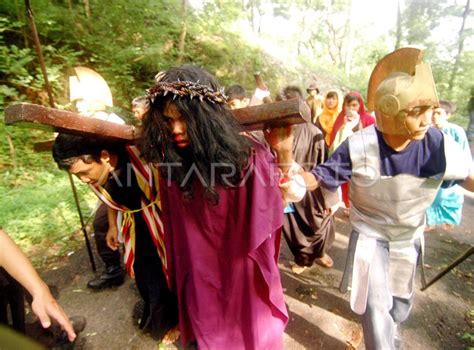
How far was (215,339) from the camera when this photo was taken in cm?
183

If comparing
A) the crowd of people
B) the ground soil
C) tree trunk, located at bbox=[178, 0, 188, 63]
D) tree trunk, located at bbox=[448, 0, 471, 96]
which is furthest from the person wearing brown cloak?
tree trunk, located at bbox=[448, 0, 471, 96]

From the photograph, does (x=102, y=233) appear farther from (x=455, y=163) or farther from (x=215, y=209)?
(x=455, y=163)

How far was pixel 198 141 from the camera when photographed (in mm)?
1470

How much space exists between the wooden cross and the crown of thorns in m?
0.17

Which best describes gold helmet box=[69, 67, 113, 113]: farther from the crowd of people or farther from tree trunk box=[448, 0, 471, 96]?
tree trunk box=[448, 0, 471, 96]

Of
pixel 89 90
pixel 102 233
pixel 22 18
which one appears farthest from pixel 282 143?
pixel 22 18

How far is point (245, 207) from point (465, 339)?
2460 millimetres

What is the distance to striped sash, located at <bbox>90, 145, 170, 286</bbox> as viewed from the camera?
1.97 m

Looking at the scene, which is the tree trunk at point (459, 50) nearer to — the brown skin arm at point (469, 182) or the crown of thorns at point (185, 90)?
the brown skin arm at point (469, 182)

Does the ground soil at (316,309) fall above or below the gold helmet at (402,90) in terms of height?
below

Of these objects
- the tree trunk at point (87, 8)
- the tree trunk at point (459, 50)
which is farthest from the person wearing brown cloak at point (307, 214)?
the tree trunk at point (459, 50)

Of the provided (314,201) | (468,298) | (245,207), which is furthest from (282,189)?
(468,298)

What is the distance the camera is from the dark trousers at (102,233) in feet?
9.35

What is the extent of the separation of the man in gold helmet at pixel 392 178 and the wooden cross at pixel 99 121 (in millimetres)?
247
